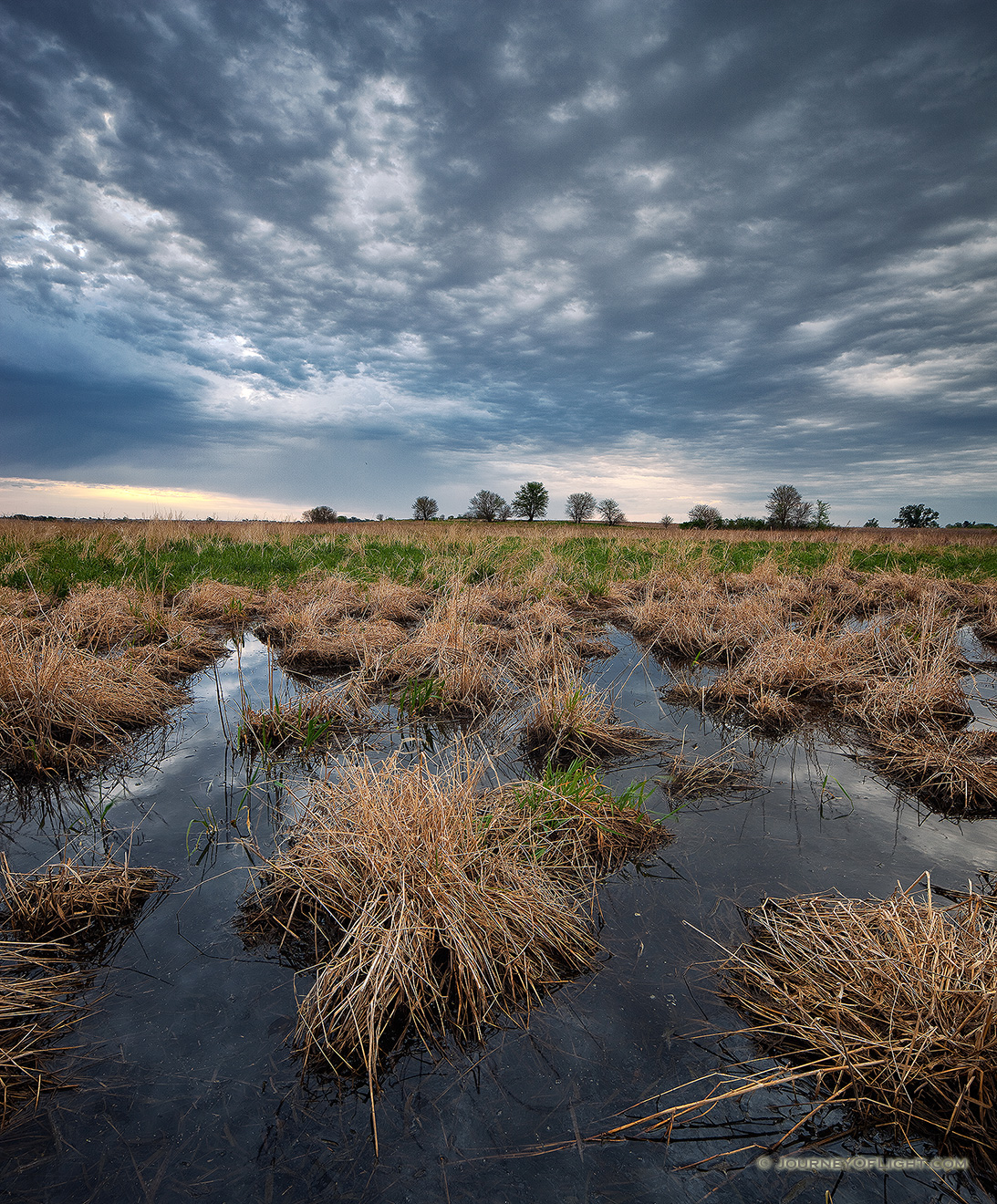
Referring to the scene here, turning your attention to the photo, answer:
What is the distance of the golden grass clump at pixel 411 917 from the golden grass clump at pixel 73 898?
60cm

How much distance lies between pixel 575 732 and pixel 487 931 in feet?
7.65

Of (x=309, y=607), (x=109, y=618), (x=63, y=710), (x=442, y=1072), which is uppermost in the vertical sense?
(x=309, y=607)

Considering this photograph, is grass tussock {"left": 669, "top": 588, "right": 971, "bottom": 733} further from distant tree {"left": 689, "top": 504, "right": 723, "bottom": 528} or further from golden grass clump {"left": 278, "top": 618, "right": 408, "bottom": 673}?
distant tree {"left": 689, "top": 504, "right": 723, "bottom": 528}

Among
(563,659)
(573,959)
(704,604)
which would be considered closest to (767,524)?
(704,604)

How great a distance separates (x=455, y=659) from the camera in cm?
590

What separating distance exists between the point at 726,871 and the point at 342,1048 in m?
2.07

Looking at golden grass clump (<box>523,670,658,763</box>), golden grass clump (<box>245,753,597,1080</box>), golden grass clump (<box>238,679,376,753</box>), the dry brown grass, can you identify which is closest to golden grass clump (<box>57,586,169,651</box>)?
golden grass clump (<box>238,679,376,753</box>)

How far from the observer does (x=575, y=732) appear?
444 centimetres

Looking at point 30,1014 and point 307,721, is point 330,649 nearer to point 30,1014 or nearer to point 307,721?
point 307,721

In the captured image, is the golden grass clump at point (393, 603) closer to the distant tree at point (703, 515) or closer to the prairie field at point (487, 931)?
the prairie field at point (487, 931)

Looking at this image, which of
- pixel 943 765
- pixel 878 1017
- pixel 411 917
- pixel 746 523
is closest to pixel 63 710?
pixel 411 917

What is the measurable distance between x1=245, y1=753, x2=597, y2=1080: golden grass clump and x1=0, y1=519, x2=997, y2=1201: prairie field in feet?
0.06

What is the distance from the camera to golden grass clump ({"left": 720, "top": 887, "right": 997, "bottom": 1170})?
1652 millimetres

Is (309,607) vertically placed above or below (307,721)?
above
